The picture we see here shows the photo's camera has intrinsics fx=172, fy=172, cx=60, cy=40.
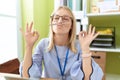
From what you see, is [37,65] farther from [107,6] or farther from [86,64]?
[107,6]

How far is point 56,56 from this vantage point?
119 centimetres

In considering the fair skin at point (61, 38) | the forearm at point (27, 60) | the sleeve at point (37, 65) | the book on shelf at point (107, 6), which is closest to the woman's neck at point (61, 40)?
the fair skin at point (61, 38)

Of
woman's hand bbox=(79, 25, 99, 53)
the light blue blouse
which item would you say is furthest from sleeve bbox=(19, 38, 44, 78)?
woman's hand bbox=(79, 25, 99, 53)

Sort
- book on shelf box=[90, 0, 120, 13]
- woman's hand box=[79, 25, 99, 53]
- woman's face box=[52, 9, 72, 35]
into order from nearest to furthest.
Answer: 1. woman's hand box=[79, 25, 99, 53]
2. woman's face box=[52, 9, 72, 35]
3. book on shelf box=[90, 0, 120, 13]

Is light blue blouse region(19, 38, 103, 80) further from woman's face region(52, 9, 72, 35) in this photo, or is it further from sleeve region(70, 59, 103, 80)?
woman's face region(52, 9, 72, 35)

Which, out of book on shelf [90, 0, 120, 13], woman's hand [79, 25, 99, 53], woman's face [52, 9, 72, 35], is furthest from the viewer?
book on shelf [90, 0, 120, 13]

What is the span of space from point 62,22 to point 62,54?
22 centimetres

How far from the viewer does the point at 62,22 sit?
1.15m

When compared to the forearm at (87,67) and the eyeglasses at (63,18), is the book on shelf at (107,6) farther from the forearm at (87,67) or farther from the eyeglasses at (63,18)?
the forearm at (87,67)

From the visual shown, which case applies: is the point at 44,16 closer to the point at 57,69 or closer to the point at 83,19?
the point at 83,19

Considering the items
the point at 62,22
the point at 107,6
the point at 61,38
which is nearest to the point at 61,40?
the point at 61,38

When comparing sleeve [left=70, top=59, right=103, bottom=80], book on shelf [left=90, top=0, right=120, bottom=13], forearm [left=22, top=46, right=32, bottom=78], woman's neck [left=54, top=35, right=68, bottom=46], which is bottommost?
sleeve [left=70, top=59, right=103, bottom=80]

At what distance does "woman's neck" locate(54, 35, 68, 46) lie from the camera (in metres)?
1.23

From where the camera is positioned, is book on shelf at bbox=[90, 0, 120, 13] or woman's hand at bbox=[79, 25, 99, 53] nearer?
woman's hand at bbox=[79, 25, 99, 53]
